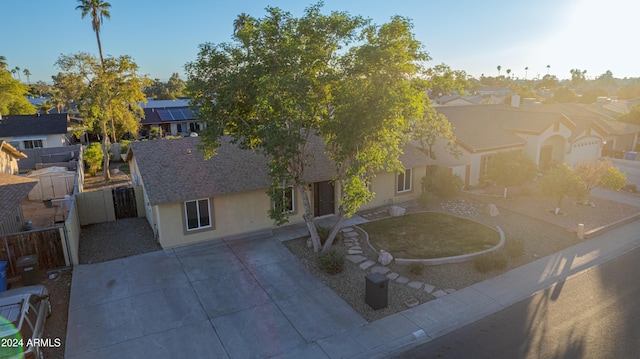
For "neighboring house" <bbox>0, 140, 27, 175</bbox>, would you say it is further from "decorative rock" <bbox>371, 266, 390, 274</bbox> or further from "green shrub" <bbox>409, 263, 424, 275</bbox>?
"green shrub" <bbox>409, 263, 424, 275</bbox>

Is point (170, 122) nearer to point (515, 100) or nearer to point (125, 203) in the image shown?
point (125, 203)

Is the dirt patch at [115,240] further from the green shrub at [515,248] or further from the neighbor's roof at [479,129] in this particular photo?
the neighbor's roof at [479,129]

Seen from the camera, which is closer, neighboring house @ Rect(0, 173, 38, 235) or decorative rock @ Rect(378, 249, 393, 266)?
neighboring house @ Rect(0, 173, 38, 235)

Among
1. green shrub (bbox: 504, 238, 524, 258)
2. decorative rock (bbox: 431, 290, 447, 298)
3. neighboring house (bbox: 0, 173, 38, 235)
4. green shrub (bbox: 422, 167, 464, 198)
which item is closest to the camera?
decorative rock (bbox: 431, 290, 447, 298)

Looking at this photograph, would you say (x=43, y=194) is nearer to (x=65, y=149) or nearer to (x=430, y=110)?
(x=65, y=149)

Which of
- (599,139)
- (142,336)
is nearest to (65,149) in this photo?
(142,336)

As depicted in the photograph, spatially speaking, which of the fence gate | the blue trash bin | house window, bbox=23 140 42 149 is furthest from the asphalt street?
house window, bbox=23 140 42 149
